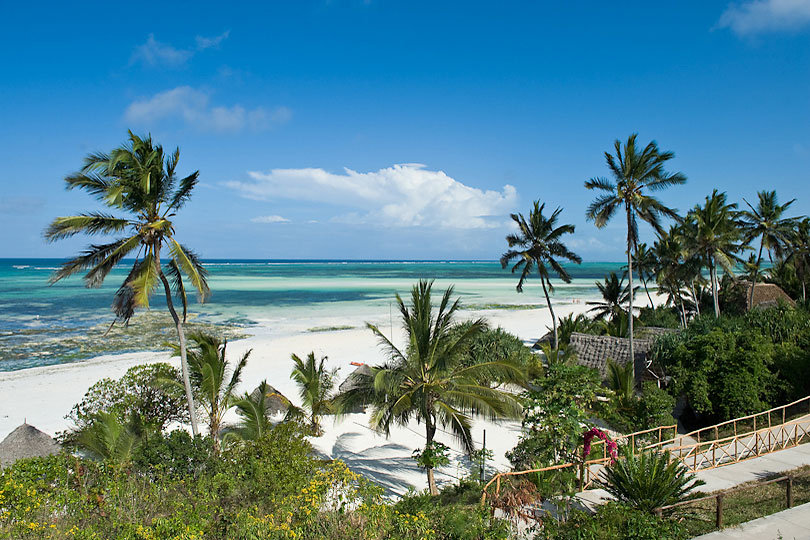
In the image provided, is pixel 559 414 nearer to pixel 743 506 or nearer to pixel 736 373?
pixel 743 506

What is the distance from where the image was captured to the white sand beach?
496 inches

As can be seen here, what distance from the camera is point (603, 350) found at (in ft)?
65.4

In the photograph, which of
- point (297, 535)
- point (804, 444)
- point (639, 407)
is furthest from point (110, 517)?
point (804, 444)

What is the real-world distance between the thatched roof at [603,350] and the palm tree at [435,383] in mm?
10347

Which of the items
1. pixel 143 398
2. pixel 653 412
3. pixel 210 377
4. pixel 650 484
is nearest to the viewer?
pixel 650 484

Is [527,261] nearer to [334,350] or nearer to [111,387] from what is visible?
[334,350]

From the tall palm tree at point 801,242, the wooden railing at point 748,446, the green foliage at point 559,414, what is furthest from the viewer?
the tall palm tree at point 801,242

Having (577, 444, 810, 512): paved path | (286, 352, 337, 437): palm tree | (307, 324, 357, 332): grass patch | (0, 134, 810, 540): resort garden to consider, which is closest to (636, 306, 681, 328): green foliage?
(0, 134, 810, 540): resort garden

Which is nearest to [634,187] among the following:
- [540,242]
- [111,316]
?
[540,242]

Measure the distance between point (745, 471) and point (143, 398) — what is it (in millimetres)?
13145

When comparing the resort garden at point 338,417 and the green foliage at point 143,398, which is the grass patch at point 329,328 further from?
the green foliage at point 143,398

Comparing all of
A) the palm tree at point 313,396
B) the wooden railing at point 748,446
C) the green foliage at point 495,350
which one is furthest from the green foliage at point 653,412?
the palm tree at point 313,396

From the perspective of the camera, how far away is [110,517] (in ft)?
22.5

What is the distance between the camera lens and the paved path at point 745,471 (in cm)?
877
